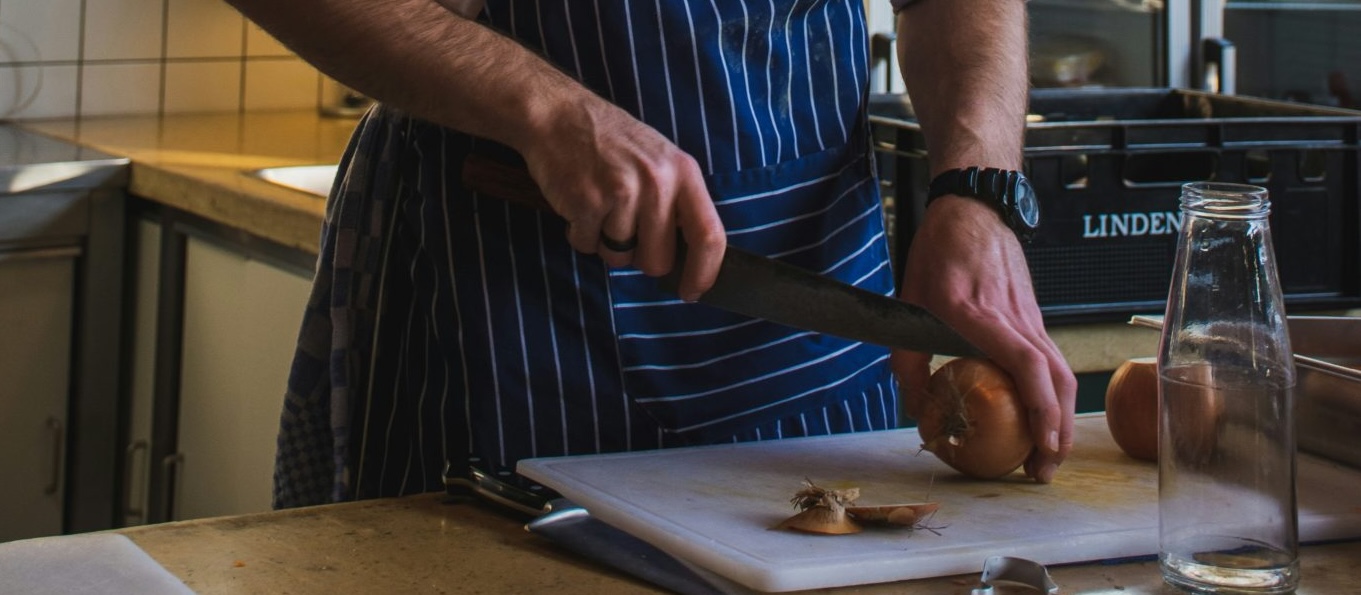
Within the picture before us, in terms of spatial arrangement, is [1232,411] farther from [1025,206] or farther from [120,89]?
[120,89]

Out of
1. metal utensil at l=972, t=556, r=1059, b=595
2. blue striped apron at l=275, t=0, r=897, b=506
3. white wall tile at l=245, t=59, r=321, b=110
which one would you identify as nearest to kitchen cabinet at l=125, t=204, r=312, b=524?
white wall tile at l=245, t=59, r=321, b=110

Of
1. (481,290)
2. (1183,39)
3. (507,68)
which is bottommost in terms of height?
(481,290)

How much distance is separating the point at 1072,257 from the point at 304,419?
0.94 m

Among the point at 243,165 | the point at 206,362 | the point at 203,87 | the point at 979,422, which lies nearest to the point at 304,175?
the point at 243,165

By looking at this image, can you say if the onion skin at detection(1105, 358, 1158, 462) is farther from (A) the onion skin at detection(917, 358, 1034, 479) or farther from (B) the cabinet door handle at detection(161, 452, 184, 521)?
(B) the cabinet door handle at detection(161, 452, 184, 521)

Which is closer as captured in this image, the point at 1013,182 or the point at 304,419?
the point at 1013,182

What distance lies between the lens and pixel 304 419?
129 centimetres

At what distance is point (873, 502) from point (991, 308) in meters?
0.18

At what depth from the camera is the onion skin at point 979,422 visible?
3.28 ft

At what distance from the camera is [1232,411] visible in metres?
0.83

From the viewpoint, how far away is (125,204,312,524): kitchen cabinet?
2.13 metres

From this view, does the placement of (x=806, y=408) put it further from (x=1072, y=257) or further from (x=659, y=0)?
(x=1072, y=257)

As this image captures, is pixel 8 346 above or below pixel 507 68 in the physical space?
below

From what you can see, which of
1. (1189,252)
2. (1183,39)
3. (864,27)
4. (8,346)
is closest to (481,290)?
(864,27)
